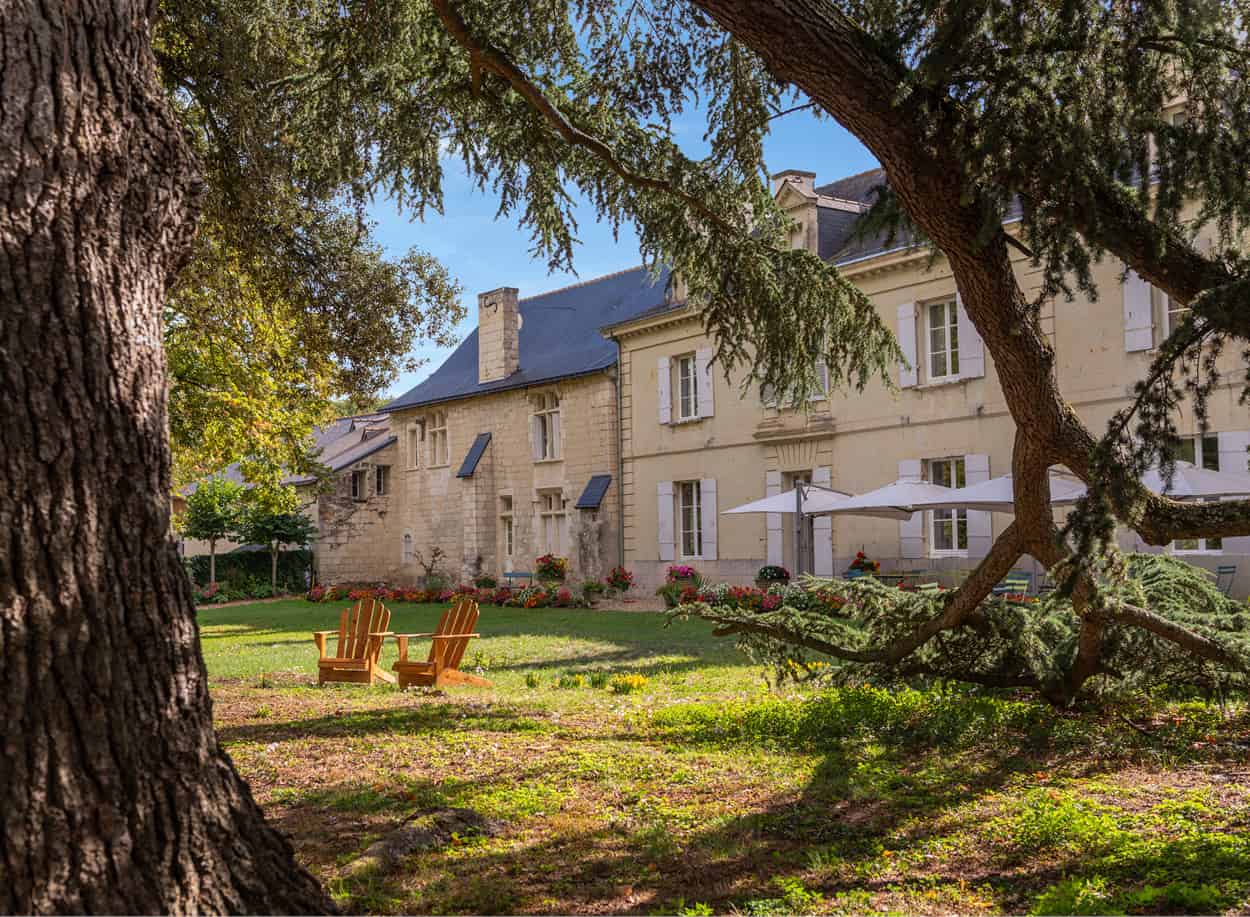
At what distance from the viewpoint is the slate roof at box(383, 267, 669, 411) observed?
2516 cm

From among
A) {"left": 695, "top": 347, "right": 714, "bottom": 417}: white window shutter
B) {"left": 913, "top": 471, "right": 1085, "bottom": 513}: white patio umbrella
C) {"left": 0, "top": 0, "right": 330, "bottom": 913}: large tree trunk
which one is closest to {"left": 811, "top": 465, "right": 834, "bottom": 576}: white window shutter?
{"left": 695, "top": 347, "right": 714, "bottom": 417}: white window shutter

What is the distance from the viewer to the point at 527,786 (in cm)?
541

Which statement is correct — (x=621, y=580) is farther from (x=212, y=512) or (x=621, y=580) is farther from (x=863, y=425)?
(x=212, y=512)

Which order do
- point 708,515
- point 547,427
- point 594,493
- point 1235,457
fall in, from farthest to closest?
point 547,427 < point 594,493 < point 708,515 < point 1235,457

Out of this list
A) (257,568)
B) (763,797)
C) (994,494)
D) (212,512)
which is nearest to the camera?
(763,797)

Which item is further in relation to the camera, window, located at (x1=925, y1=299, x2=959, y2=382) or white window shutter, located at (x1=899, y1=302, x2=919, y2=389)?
white window shutter, located at (x1=899, y1=302, x2=919, y2=389)

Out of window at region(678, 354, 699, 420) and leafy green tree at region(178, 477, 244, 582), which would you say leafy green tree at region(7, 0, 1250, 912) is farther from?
leafy green tree at region(178, 477, 244, 582)

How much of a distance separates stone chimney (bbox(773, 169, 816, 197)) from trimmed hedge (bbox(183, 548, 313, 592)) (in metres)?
18.9

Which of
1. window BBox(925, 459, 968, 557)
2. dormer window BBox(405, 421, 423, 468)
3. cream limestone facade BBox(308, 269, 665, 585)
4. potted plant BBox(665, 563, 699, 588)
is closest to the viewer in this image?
window BBox(925, 459, 968, 557)

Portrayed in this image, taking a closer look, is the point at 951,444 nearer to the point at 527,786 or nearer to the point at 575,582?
the point at 575,582

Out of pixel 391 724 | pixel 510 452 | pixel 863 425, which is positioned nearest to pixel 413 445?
pixel 510 452

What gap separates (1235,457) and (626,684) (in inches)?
359

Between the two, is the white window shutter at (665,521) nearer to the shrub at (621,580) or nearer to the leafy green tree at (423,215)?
the shrub at (621,580)

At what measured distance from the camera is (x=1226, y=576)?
13578 millimetres
